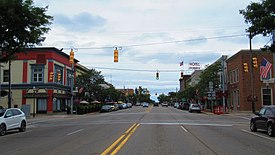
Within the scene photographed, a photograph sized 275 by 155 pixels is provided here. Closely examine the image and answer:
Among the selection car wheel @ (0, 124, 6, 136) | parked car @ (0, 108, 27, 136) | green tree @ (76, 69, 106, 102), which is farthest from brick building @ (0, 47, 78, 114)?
car wheel @ (0, 124, 6, 136)

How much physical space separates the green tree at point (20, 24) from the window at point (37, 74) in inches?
1222

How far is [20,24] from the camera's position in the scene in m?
20.5

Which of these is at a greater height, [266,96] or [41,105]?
[266,96]

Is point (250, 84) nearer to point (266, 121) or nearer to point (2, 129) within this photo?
point (266, 121)

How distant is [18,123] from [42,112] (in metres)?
32.5

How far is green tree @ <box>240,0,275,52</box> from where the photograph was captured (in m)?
18.1

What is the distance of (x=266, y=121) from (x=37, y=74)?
41816 millimetres

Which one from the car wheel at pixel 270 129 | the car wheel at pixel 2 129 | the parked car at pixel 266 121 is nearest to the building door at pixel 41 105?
the car wheel at pixel 2 129

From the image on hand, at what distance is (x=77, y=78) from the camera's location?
62.7m

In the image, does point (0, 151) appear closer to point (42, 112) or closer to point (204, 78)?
point (42, 112)

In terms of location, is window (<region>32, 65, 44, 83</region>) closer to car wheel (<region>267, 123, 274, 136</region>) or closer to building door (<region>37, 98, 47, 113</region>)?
building door (<region>37, 98, 47, 113</region>)

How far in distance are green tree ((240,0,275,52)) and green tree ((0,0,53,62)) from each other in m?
11.8

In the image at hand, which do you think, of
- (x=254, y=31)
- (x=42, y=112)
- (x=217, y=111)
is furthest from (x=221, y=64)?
(x=254, y=31)

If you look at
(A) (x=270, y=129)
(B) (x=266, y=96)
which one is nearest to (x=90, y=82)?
(B) (x=266, y=96)
